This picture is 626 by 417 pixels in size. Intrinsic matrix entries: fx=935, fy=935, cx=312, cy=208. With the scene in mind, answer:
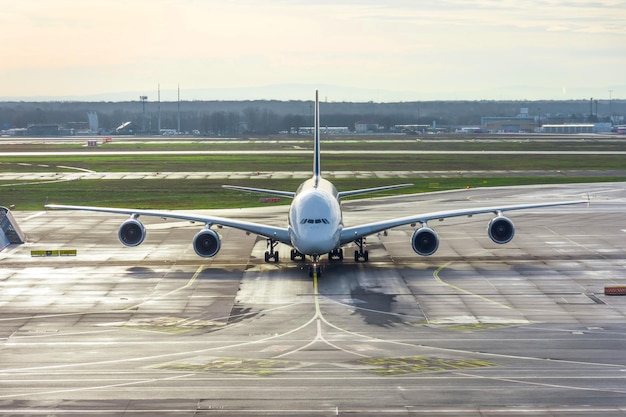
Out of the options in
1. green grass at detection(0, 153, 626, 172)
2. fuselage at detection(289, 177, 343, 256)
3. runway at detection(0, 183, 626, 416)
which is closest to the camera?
runway at detection(0, 183, 626, 416)

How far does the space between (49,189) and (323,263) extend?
55.1 meters

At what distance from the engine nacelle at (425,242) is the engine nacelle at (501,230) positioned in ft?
15.6

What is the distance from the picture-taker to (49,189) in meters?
101

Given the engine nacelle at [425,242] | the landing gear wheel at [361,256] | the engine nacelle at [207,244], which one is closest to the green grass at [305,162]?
the landing gear wheel at [361,256]

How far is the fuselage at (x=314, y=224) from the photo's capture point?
48094 millimetres

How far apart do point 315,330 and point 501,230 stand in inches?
820

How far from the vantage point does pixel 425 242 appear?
5322 cm

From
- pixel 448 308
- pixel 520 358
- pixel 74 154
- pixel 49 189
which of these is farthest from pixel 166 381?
pixel 74 154

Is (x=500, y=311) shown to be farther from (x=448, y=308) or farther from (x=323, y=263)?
(x=323, y=263)

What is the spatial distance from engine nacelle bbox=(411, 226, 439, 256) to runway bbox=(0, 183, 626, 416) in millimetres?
1078

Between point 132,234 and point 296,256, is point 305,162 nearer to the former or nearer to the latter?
point 296,256

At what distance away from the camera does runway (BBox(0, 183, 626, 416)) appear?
2964cm

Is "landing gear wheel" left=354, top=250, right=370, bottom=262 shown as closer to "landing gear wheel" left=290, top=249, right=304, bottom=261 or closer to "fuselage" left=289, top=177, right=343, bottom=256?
"landing gear wheel" left=290, top=249, right=304, bottom=261

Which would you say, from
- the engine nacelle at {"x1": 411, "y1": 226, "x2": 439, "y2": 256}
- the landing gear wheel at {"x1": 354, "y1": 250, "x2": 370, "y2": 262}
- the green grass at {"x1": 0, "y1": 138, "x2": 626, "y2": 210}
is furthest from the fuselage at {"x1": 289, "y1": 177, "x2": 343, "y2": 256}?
the green grass at {"x1": 0, "y1": 138, "x2": 626, "y2": 210}
